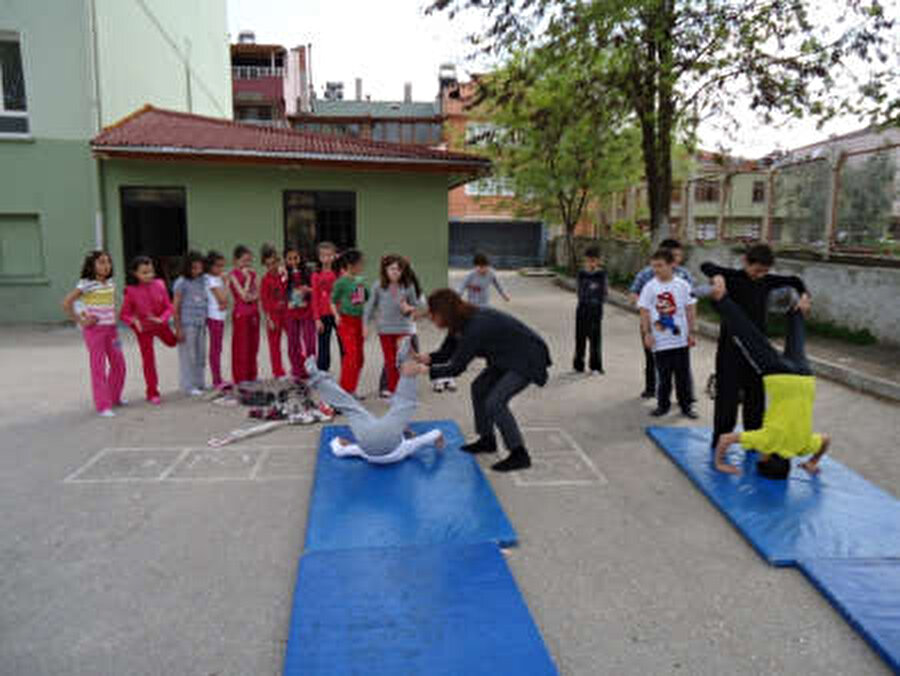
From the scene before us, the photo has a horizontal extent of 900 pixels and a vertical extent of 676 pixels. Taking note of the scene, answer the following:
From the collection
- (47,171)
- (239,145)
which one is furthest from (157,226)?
(239,145)

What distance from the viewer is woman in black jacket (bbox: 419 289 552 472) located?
5.23m

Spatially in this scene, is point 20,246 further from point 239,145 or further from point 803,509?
point 803,509

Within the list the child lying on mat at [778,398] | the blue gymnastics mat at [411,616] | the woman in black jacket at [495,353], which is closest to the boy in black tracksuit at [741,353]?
the child lying on mat at [778,398]

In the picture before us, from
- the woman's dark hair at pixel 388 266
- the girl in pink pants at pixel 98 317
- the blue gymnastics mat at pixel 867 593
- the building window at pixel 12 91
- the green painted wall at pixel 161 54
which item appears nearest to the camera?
the blue gymnastics mat at pixel 867 593

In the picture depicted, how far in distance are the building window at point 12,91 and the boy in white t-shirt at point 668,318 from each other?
13.7 m

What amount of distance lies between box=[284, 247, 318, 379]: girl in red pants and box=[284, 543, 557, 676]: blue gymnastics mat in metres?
4.88

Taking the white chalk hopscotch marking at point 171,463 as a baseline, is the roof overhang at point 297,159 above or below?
above

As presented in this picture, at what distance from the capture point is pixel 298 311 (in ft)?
27.8

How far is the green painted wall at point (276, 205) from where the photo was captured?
13.9 meters

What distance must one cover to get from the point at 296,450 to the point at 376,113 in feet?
146

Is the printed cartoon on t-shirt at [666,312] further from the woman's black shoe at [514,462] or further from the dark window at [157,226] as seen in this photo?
the dark window at [157,226]

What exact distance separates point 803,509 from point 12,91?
53.9 ft

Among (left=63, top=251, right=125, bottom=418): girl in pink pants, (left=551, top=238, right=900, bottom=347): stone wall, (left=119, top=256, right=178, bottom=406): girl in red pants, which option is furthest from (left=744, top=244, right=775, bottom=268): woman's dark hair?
(left=63, top=251, right=125, bottom=418): girl in pink pants

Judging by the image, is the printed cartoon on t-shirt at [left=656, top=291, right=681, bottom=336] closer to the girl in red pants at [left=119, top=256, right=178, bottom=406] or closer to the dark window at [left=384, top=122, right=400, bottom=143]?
the girl in red pants at [left=119, top=256, right=178, bottom=406]
